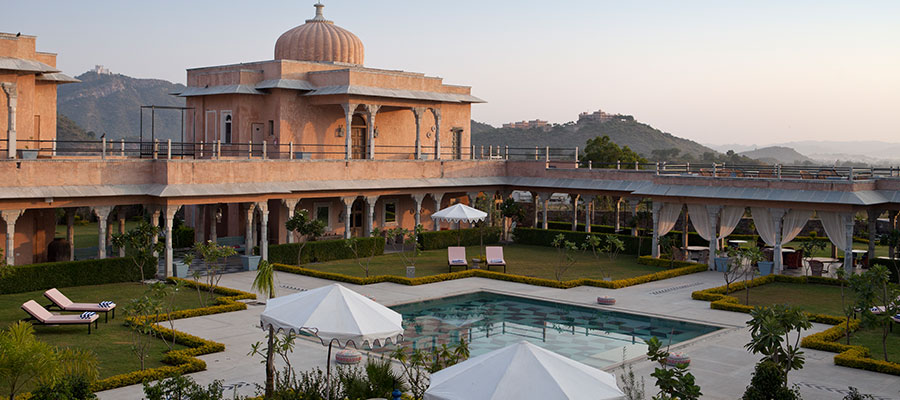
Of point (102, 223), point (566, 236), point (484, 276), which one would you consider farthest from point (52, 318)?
point (566, 236)

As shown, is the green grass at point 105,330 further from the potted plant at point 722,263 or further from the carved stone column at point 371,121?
the potted plant at point 722,263

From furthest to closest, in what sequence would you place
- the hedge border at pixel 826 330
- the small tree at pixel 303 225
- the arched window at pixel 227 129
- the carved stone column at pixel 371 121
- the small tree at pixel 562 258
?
the arched window at pixel 227 129, the carved stone column at pixel 371 121, the small tree at pixel 303 225, the small tree at pixel 562 258, the hedge border at pixel 826 330

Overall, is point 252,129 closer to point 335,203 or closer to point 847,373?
point 335,203

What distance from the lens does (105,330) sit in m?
19.2

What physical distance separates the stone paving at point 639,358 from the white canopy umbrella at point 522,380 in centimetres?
473

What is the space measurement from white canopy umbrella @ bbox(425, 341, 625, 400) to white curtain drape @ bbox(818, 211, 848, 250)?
786 inches

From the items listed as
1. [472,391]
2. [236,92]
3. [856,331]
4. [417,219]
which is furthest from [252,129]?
[472,391]

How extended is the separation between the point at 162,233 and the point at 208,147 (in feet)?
29.6

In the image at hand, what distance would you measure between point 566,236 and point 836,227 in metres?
11.0

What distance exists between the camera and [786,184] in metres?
28.8

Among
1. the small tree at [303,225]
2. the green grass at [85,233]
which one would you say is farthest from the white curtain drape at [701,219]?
the green grass at [85,233]

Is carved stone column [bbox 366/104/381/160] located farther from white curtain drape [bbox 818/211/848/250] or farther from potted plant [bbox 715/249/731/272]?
white curtain drape [bbox 818/211/848/250]

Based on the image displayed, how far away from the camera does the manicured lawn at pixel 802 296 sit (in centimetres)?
2347

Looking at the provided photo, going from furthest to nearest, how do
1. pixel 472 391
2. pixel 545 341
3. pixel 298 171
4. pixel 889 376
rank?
pixel 298 171, pixel 545 341, pixel 889 376, pixel 472 391
